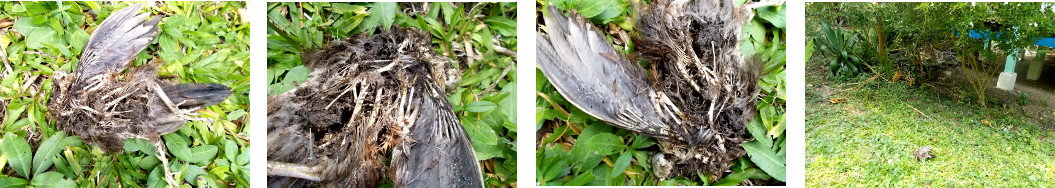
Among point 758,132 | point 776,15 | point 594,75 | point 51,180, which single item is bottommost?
point 51,180

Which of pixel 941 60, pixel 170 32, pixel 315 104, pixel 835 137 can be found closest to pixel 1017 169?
pixel 941 60

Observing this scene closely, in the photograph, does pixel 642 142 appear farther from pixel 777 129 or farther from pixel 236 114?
pixel 236 114

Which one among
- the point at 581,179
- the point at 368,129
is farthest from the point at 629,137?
the point at 368,129

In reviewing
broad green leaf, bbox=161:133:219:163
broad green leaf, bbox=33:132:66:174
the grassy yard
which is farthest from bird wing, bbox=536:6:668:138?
broad green leaf, bbox=33:132:66:174

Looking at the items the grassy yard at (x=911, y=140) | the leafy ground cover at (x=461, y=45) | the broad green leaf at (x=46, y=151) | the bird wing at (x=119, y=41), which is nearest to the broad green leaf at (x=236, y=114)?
the leafy ground cover at (x=461, y=45)

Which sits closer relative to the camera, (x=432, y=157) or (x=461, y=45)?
(x=432, y=157)

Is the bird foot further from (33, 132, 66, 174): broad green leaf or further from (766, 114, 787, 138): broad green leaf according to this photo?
(766, 114, 787, 138): broad green leaf
